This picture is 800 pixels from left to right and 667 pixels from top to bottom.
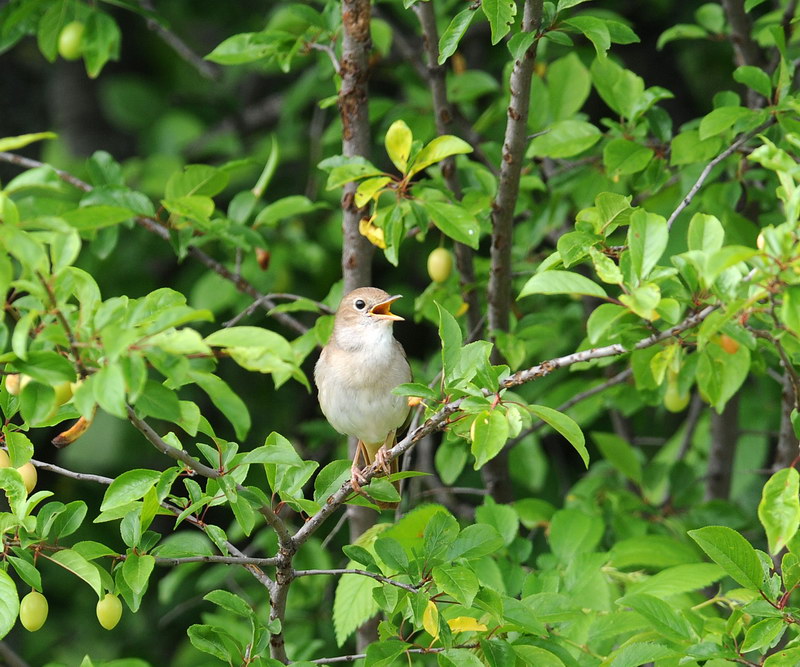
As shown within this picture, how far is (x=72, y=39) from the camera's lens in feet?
13.8

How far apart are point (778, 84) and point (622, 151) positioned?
0.51 meters

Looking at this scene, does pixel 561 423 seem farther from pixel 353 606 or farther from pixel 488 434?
pixel 353 606

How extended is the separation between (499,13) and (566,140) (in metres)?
1.01

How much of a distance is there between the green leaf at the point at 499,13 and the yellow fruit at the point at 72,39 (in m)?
2.17

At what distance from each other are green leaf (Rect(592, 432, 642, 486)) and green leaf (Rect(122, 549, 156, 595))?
7.84 feet

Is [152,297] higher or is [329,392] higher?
[152,297]

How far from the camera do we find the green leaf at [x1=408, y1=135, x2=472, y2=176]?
293 centimetres

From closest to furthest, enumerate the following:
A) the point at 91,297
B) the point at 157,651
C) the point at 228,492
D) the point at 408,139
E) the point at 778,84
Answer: the point at 91,297 < the point at 228,492 < the point at 408,139 < the point at 778,84 < the point at 157,651

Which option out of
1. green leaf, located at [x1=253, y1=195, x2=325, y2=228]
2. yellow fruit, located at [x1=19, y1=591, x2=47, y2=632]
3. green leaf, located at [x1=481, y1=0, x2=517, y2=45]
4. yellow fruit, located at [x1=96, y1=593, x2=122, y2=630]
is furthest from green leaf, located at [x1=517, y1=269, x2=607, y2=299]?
green leaf, located at [x1=253, y1=195, x2=325, y2=228]

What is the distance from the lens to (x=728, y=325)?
2.11 meters

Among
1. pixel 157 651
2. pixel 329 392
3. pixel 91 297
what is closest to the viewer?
pixel 91 297

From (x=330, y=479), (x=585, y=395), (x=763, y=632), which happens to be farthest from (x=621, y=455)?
(x=763, y=632)

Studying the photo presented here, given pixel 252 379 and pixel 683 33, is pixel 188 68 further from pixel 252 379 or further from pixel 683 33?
pixel 683 33

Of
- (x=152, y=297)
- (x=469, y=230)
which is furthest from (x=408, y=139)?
(x=152, y=297)
